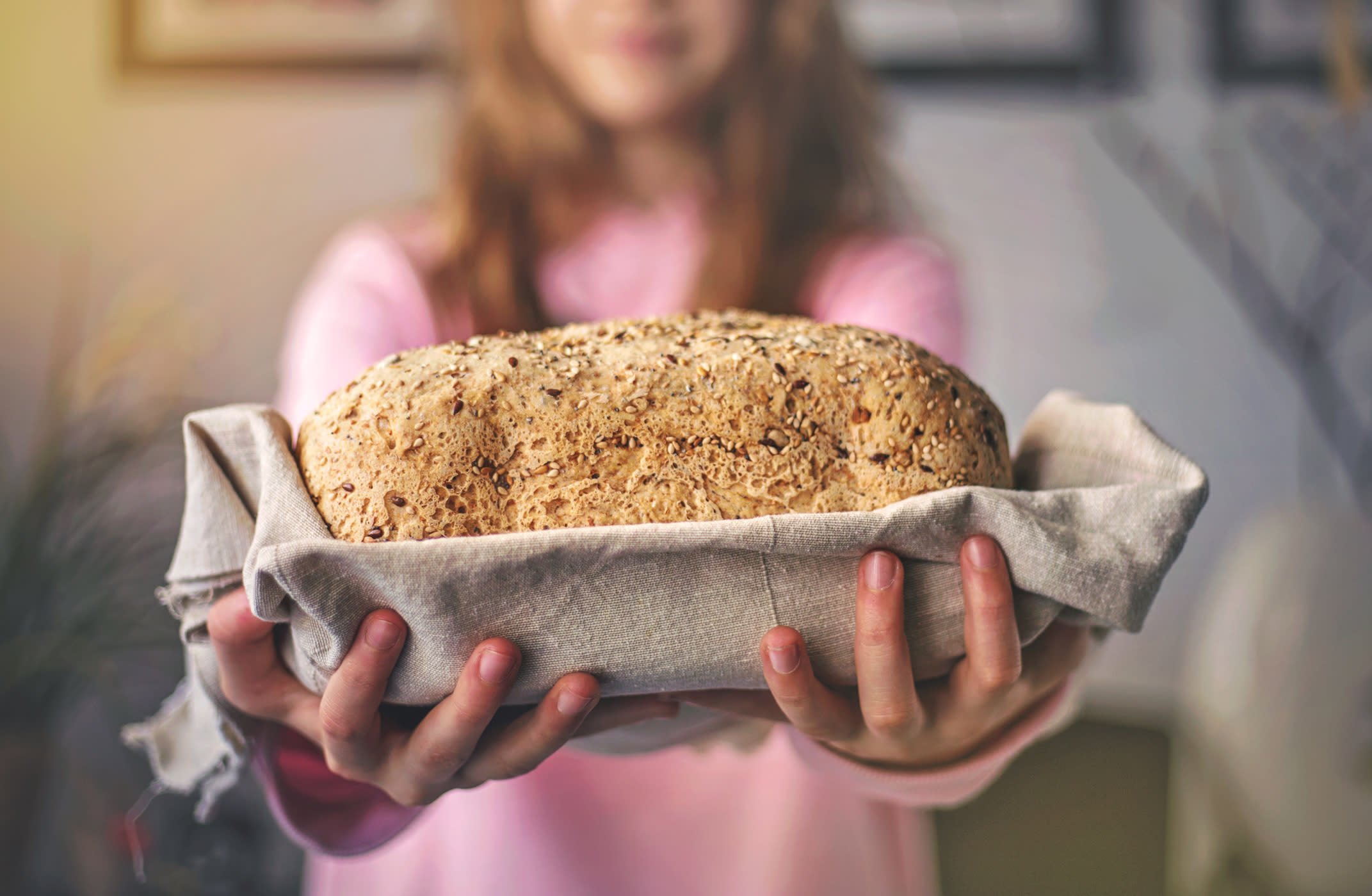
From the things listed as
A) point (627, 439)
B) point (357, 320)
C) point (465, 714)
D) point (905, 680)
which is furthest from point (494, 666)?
point (357, 320)

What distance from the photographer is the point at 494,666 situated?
1.99ft

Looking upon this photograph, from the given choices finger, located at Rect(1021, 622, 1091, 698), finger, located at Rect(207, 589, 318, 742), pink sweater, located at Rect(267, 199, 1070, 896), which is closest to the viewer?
finger, located at Rect(207, 589, 318, 742)

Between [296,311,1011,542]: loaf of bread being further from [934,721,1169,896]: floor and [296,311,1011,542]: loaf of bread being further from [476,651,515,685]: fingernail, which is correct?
[934,721,1169,896]: floor

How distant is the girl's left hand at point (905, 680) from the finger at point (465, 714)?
170mm

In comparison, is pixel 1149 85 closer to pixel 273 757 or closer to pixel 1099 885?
pixel 1099 885

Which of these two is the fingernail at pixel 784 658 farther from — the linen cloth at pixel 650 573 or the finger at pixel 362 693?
the finger at pixel 362 693

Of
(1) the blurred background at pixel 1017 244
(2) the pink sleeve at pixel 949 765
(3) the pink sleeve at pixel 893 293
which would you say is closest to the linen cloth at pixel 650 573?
(2) the pink sleeve at pixel 949 765

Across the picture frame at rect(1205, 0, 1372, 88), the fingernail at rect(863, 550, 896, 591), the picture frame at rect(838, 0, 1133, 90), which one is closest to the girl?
the fingernail at rect(863, 550, 896, 591)

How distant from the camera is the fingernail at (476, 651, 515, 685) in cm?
60

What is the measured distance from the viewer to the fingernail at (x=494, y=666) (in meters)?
0.60

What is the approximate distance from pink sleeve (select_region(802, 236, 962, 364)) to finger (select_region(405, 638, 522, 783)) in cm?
98

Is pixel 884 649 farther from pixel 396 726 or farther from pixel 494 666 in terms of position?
pixel 396 726

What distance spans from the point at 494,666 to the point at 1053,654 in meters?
0.48

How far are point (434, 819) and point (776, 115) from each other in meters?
1.51
